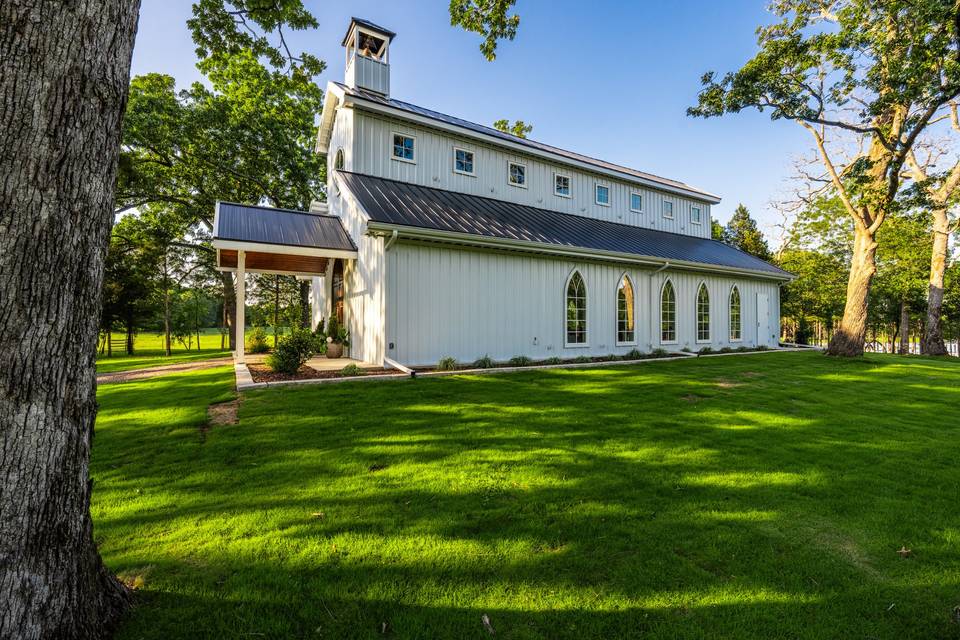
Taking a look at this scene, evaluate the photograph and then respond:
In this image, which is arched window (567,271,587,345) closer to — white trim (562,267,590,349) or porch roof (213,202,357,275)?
white trim (562,267,590,349)

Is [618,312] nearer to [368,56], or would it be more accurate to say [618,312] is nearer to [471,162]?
[471,162]

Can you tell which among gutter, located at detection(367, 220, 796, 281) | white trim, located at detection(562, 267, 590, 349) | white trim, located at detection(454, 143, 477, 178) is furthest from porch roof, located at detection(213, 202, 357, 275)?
white trim, located at detection(562, 267, 590, 349)

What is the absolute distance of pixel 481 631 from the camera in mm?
1997

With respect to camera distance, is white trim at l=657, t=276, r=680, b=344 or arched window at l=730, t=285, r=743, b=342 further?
arched window at l=730, t=285, r=743, b=342

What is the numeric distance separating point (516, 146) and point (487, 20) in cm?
799

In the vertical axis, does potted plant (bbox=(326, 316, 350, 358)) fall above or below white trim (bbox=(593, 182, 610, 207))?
below

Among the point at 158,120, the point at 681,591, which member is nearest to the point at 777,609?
the point at 681,591

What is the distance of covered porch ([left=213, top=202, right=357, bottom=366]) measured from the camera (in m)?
9.05

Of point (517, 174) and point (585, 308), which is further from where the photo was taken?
point (517, 174)

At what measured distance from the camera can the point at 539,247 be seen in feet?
36.1

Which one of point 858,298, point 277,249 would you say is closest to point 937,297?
point 858,298

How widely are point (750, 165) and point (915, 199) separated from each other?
204 inches

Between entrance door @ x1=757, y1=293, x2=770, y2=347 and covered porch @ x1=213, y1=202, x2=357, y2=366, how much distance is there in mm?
16952

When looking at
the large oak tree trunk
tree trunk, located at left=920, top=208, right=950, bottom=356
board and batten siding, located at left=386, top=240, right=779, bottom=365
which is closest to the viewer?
the large oak tree trunk
